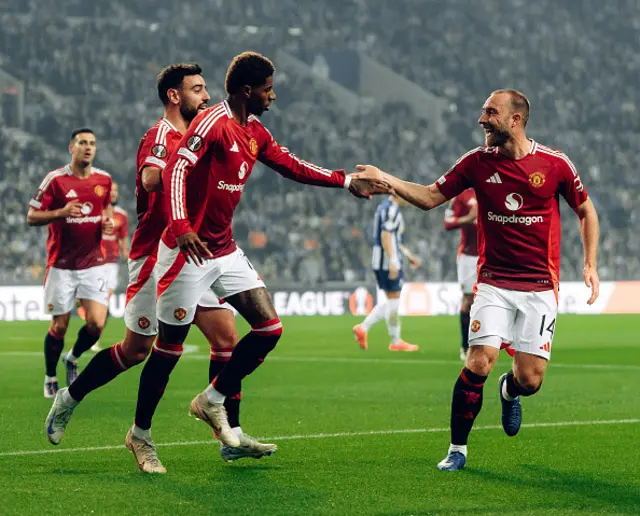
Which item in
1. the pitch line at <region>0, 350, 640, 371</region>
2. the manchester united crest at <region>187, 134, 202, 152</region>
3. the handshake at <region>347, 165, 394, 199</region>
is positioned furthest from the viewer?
the pitch line at <region>0, 350, 640, 371</region>

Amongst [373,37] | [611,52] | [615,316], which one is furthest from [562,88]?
[615,316]

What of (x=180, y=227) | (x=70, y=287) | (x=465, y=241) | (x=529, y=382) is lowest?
(x=529, y=382)

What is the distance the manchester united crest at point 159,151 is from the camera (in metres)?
6.87

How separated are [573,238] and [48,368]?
23.3m

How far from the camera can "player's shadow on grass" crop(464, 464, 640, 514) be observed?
5.79m

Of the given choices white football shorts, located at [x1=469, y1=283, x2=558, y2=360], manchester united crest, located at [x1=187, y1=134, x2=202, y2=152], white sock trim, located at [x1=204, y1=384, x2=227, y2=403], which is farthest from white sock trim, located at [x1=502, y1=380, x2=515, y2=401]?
manchester united crest, located at [x1=187, y1=134, x2=202, y2=152]

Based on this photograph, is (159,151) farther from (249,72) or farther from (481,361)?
(481,361)

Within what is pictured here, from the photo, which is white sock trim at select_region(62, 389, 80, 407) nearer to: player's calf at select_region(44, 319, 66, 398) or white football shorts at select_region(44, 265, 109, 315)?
player's calf at select_region(44, 319, 66, 398)

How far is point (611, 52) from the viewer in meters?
39.2

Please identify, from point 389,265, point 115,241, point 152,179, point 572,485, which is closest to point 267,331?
point 152,179

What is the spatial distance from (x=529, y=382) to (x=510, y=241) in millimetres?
842

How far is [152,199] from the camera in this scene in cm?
714

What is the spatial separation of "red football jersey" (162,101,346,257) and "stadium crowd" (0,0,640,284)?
60.4 feet

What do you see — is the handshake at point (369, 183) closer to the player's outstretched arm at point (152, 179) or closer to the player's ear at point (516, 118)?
the player's ear at point (516, 118)
